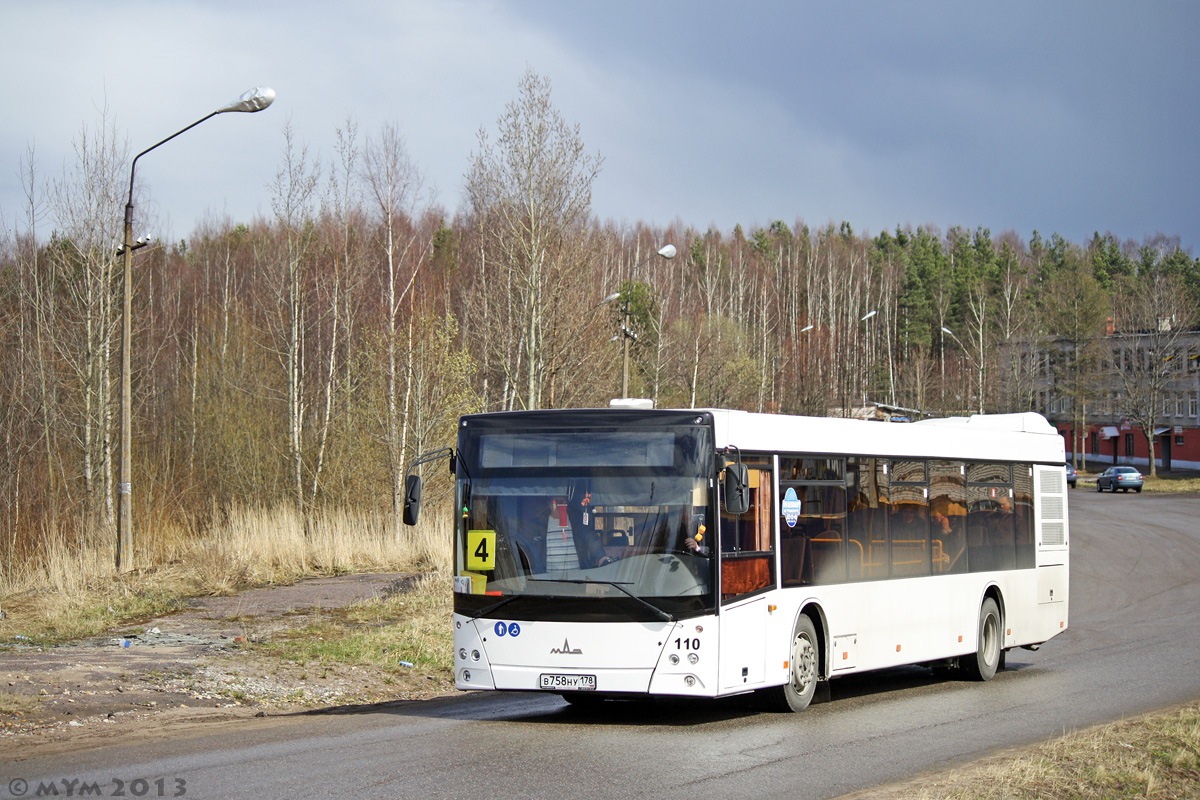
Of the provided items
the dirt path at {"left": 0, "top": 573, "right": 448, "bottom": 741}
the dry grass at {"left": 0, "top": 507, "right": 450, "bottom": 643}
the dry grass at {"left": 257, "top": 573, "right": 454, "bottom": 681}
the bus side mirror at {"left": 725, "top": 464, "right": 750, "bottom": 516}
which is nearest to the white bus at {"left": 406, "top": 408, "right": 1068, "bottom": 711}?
the bus side mirror at {"left": 725, "top": 464, "right": 750, "bottom": 516}

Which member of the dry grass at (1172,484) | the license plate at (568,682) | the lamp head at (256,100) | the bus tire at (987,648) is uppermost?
the lamp head at (256,100)

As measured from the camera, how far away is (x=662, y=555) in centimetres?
1098

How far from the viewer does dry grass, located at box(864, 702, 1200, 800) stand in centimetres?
800

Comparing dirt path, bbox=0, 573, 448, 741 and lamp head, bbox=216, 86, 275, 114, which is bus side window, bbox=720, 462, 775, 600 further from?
lamp head, bbox=216, 86, 275, 114

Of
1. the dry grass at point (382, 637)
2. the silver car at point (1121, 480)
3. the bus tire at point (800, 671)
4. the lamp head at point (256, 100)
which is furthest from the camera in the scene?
the silver car at point (1121, 480)

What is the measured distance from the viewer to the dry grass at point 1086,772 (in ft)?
26.2

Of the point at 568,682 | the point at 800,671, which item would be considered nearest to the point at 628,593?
the point at 568,682

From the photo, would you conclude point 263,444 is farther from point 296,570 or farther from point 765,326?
point 765,326

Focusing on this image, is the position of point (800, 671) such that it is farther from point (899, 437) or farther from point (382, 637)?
point (382, 637)

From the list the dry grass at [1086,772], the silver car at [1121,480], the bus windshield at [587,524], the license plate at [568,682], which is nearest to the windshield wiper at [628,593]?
the bus windshield at [587,524]

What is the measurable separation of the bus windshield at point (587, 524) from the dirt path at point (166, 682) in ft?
9.17

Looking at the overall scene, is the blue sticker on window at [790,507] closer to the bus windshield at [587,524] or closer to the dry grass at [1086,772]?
the bus windshield at [587,524]

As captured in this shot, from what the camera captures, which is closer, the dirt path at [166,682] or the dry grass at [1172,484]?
the dirt path at [166,682]

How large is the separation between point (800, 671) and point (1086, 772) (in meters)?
3.83
